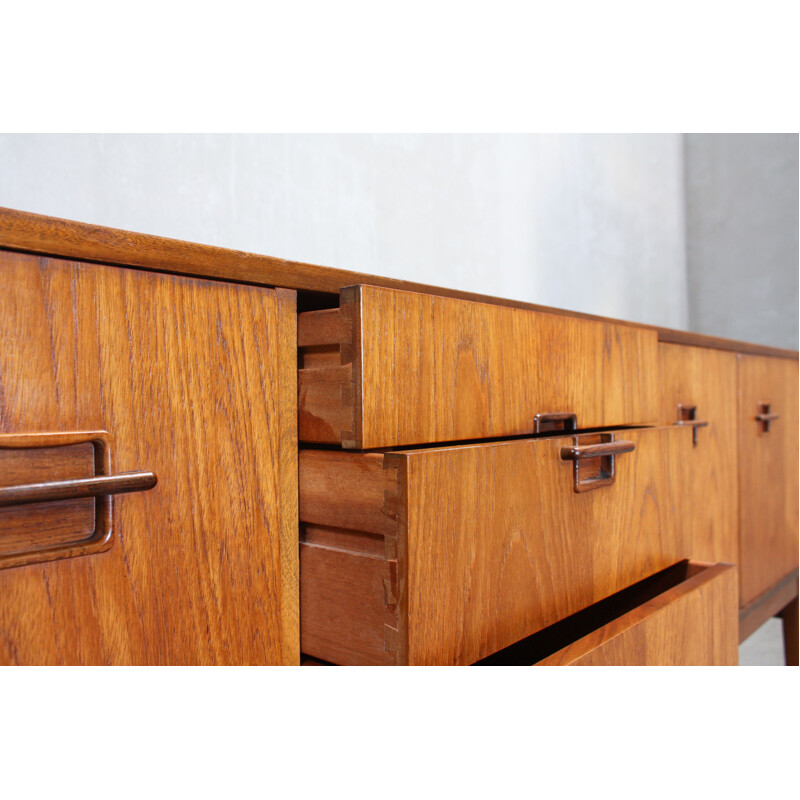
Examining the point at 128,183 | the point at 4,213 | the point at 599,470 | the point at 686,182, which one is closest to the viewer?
the point at 4,213

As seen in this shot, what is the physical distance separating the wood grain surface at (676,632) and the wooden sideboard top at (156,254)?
1.17 ft

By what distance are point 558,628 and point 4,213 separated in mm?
652

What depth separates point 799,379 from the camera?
148 cm

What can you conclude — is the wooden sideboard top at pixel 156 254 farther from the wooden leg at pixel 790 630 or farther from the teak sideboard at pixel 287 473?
the wooden leg at pixel 790 630

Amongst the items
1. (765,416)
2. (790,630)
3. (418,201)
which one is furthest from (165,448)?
(790,630)

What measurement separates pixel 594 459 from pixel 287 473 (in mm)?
310

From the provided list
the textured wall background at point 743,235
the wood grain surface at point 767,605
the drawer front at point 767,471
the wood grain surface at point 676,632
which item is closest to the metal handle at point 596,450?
the wood grain surface at point 676,632

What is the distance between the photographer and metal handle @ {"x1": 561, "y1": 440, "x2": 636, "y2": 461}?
61 centimetres

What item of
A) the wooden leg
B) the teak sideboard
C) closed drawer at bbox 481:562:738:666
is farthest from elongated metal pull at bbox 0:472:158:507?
the wooden leg

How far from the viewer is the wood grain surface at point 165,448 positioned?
436mm

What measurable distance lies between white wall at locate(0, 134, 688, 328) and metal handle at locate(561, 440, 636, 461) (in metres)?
0.68

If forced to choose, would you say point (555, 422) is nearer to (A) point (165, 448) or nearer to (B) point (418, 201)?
(A) point (165, 448)

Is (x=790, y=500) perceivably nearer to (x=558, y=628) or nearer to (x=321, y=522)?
(x=558, y=628)
